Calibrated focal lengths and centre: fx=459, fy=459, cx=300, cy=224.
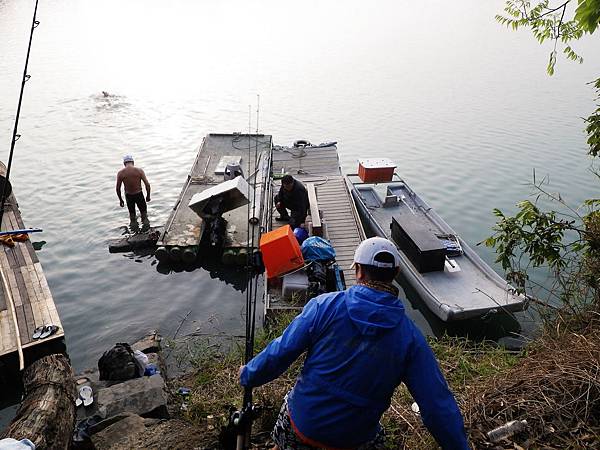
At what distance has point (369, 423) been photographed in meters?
2.63

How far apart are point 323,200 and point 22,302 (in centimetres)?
748

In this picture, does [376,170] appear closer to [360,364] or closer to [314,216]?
[314,216]

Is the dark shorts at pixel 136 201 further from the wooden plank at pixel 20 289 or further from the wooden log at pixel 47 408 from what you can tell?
the wooden log at pixel 47 408

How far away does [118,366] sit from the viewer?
635cm

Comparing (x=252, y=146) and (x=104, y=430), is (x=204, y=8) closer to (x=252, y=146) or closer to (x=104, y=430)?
(x=252, y=146)

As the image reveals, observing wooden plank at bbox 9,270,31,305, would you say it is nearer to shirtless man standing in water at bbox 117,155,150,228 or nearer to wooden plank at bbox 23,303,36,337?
wooden plank at bbox 23,303,36,337

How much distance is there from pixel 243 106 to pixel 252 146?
975 cm

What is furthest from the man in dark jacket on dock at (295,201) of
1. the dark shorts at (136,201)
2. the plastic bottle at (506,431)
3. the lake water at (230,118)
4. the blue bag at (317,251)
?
the plastic bottle at (506,431)

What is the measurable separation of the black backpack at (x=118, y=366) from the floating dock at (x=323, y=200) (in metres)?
2.40

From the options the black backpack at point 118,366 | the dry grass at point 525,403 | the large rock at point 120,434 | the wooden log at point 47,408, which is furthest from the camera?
the black backpack at point 118,366

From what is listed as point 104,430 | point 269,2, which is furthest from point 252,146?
point 269,2

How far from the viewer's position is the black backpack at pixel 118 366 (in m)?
6.35

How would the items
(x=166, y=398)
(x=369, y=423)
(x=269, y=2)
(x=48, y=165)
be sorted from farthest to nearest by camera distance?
(x=269, y=2), (x=48, y=165), (x=166, y=398), (x=369, y=423)

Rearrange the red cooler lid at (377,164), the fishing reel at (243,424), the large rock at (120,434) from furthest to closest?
the red cooler lid at (377,164) → the large rock at (120,434) → the fishing reel at (243,424)
